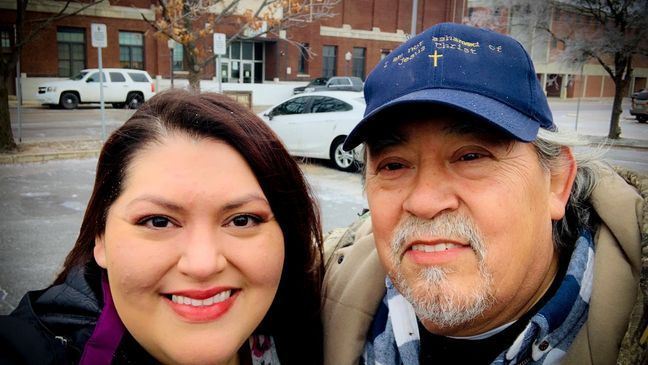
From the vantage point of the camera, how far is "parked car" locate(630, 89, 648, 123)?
17.6 metres

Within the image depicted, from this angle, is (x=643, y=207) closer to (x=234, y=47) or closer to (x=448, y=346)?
(x=448, y=346)

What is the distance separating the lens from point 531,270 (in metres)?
1.65

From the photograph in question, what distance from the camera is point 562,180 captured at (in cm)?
176

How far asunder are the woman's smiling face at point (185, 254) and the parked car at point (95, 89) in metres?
23.3

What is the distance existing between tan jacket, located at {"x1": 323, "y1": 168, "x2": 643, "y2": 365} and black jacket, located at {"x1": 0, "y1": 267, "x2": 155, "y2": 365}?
69 cm

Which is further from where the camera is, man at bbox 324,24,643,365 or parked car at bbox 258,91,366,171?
parked car at bbox 258,91,366,171

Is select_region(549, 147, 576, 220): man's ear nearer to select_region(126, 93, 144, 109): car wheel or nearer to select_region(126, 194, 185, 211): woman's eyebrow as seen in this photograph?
select_region(126, 194, 185, 211): woman's eyebrow

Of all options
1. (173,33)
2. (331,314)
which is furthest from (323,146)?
(331,314)

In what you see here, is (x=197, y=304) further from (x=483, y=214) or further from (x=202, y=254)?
(x=483, y=214)

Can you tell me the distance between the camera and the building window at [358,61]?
36188 millimetres

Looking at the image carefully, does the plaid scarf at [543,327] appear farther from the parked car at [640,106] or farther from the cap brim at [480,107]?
the parked car at [640,106]

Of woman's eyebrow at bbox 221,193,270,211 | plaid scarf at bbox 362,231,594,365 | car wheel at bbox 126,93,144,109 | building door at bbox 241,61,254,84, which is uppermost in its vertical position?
building door at bbox 241,61,254,84

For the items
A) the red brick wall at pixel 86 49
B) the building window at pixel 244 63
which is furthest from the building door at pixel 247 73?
the red brick wall at pixel 86 49

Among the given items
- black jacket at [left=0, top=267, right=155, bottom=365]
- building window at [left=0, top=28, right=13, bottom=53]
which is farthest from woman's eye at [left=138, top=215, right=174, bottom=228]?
building window at [left=0, top=28, right=13, bottom=53]
